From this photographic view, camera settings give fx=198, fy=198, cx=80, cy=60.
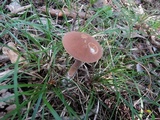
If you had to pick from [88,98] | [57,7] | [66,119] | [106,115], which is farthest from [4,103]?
[57,7]

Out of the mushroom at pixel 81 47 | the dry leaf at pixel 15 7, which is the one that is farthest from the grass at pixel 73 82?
the mushroom at pixel 81 47

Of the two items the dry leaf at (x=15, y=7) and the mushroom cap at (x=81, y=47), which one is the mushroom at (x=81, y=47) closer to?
the mushroom cap at (x=81, y=47)

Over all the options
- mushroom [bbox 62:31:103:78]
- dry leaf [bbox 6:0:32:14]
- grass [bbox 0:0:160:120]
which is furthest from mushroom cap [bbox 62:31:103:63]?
dry leaf [bbox 6:0:32:14]

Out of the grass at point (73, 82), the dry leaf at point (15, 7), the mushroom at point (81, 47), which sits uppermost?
the dry leaf at point (15, 7)

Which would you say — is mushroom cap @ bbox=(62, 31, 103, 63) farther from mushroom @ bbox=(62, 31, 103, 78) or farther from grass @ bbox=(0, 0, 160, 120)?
grass @ bbox=(0, 0, 160, 120)

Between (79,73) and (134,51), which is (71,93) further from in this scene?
(134,51)

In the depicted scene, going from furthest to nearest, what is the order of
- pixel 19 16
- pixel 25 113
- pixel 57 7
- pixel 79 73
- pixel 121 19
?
pixel 121 19, pixel 57 7, pixel 19 16, pixel 79 73, pixel 25 113

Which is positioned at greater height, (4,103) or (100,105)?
(4,103)

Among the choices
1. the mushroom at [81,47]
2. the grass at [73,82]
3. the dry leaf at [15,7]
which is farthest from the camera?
→ the dry leaf at [15,7]

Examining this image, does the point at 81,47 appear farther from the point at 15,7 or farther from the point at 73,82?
the point at 15,7
